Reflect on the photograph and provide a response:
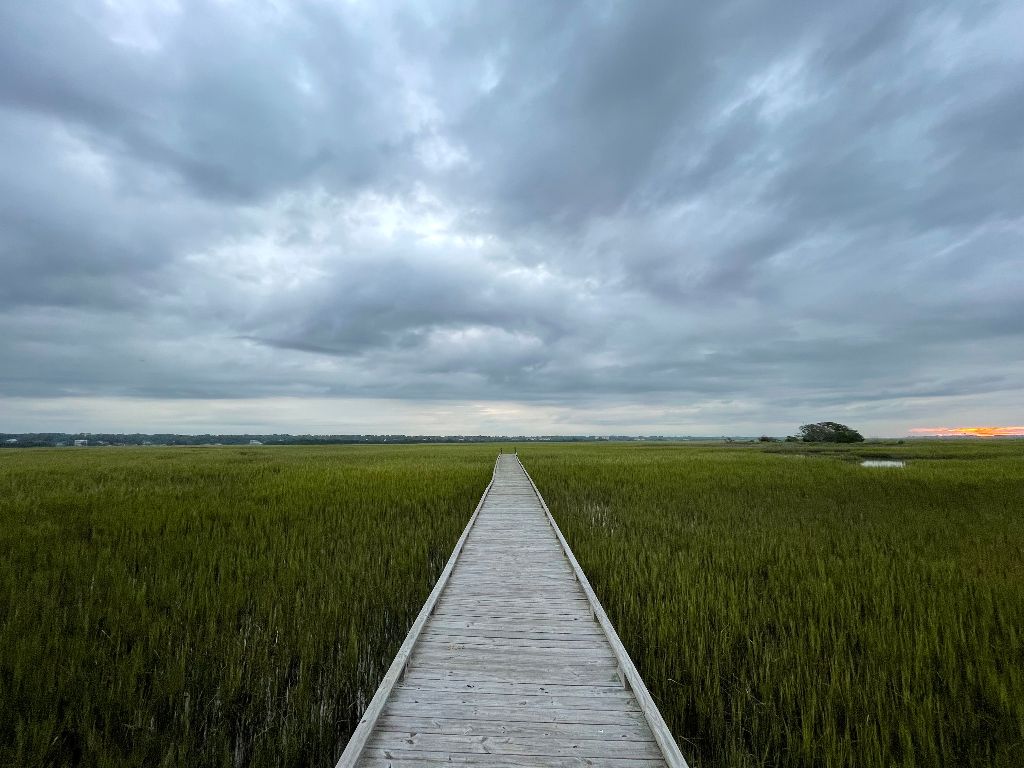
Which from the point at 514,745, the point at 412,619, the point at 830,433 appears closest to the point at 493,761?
the point at 514,745

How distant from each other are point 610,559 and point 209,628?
542cm

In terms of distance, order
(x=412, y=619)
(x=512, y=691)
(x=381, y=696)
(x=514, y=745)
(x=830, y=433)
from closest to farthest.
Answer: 1. (x=514, y=745)
2. (x=381, y=696)
3. (x=512, y=691)
4. (x=412, y=619)
5. (x=830, y=433)

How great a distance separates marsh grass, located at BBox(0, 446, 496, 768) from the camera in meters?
3.10

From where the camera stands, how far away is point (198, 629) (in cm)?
446

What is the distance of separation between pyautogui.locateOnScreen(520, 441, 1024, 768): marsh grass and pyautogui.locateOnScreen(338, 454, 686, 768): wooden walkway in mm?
619

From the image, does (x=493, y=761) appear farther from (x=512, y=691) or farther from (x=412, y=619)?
(x=412, y=619)

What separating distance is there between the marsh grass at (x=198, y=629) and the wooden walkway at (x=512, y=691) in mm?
662

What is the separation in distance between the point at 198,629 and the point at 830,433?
317 feet

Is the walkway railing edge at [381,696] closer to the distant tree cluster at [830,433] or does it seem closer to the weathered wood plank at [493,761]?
the weathered wood plank at [493,761]

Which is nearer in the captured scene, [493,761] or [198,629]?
[493,761]

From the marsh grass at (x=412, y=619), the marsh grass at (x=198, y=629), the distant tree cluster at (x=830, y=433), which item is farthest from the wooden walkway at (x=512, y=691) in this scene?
the distant tree cluster at (x=830, y=433)

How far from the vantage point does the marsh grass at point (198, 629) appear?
3098 mm

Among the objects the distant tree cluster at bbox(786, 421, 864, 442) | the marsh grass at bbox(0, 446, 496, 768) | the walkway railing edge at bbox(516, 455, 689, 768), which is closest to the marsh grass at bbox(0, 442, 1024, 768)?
the marsh grass at bbox(0, 446, 496, 768)

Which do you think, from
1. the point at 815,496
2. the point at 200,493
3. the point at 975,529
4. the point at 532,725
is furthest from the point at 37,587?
the point at 815,496
